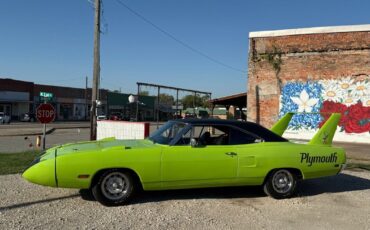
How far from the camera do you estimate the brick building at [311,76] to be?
61.3 feet

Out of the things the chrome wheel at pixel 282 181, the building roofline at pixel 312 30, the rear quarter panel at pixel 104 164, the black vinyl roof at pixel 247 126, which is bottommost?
the chrome wheel at pixel 282 181

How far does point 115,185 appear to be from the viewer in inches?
241

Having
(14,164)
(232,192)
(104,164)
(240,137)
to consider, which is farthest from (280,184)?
(14,164)

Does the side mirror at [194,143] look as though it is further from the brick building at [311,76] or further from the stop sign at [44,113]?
the brick building at [311,76]

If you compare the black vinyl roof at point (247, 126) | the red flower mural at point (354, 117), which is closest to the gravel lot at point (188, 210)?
the black vinyl roof at point (247, 126)

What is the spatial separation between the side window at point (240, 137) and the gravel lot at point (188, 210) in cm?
97

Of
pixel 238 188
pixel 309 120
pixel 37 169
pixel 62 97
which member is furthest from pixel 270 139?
pixel 62 97

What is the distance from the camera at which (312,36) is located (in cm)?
1941

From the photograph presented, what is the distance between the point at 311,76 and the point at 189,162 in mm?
14835

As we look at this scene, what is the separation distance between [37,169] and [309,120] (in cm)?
1606

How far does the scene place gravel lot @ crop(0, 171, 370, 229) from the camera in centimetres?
529

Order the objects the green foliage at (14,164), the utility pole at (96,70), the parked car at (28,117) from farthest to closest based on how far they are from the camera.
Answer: the parked car at (28,117) < the utility pole at (96,70) < the green foliage at (14,164)

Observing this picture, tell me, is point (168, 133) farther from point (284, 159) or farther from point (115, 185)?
point (284, 159)

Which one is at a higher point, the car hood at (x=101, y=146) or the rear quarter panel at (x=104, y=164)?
the car hood at (x=101, y=146)
